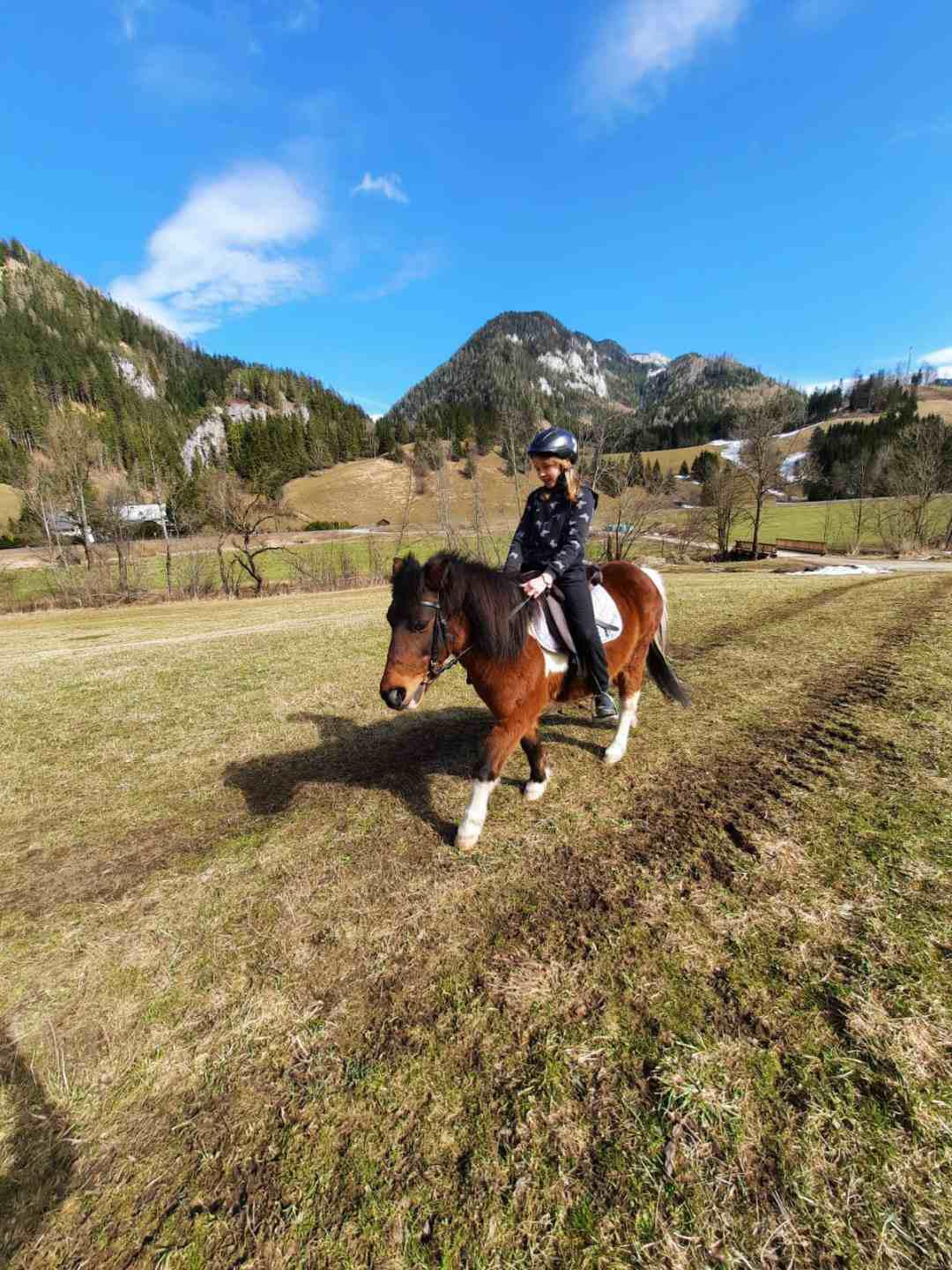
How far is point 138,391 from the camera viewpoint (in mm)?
125562

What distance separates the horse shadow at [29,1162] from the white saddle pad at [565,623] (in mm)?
3853

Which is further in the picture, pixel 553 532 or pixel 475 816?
pixel 553 532

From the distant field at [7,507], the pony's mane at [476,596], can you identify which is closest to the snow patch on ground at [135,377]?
the distant field at [7,507]

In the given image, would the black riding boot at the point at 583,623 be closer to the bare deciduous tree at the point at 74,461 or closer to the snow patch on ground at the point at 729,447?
the bare deciduous tree at the point at 74,461

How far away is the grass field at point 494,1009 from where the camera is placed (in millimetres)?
1739

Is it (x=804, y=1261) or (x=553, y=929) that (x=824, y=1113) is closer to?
(x=804, y=1261)

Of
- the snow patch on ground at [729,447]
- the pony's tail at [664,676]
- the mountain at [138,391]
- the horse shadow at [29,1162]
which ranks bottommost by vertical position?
the horse shadow at [29,1162]

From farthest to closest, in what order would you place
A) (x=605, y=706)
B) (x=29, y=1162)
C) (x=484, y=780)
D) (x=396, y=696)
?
1. (x=605, y=706)
2. (x=484, y=780)
3. (x=396, y=696)
4. (x=29, y=1162)

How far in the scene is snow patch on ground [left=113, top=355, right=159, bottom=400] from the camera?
431 feet

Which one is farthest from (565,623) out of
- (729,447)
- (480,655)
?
(729,447)

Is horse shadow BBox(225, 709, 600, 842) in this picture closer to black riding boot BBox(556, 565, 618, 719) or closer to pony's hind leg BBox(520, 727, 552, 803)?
pony's hind leg BBox(520, 727, 552, 803)

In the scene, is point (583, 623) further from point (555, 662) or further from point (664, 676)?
point (664, 676)

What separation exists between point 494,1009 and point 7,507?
107 m

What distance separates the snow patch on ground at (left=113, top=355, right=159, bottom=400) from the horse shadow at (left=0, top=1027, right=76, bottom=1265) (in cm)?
16904
